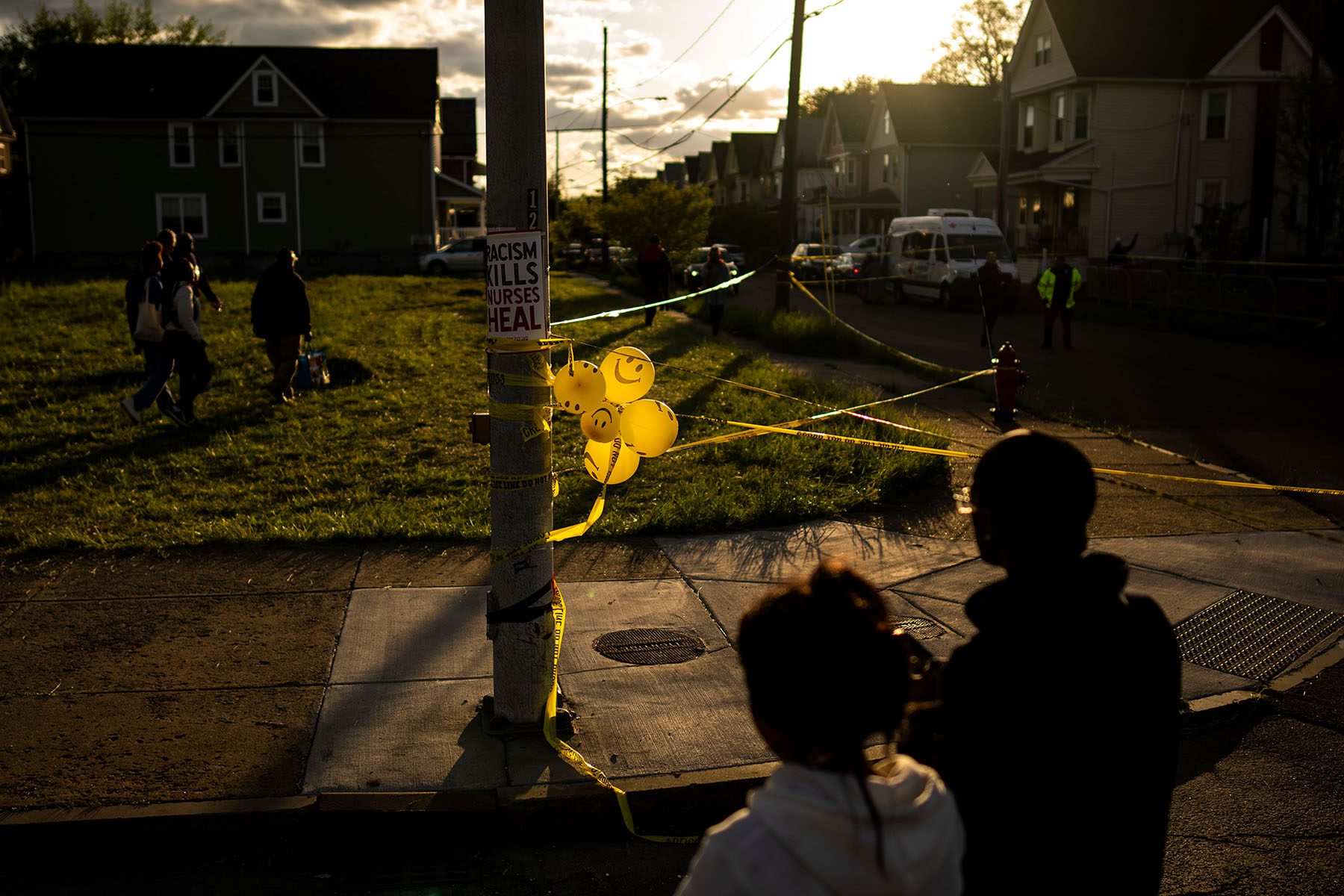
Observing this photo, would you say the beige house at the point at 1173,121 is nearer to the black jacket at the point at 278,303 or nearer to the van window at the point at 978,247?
the van window at the point at 978,247

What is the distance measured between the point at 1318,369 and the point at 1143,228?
23.5 m

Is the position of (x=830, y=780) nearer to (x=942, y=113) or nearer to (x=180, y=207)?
(x=180, y=207)

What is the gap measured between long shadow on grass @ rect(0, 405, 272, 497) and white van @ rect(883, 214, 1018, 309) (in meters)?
20.7

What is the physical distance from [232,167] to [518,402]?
1928 inches

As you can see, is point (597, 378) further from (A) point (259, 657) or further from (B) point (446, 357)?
(B) point (446, 357)

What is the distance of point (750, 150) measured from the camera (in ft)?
319

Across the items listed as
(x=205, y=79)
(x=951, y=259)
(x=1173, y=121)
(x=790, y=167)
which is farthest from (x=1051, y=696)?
(x=205, y=79)

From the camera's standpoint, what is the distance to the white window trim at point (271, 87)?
49.2m

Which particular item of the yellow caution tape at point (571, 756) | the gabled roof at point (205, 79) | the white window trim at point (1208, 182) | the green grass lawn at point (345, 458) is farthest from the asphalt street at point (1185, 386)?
the gabled roof at point (205, 79)

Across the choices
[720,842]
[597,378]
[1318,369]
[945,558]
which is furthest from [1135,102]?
[720,842]

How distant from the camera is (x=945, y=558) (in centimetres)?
812

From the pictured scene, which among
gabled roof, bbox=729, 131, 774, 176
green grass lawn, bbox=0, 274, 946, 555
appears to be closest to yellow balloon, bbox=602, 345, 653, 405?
green grass lawn, bbox=0, 274, 946, 555

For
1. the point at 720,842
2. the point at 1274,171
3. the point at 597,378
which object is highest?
→ the point at 1274,171

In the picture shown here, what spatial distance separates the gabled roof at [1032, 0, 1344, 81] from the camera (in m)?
41.2
